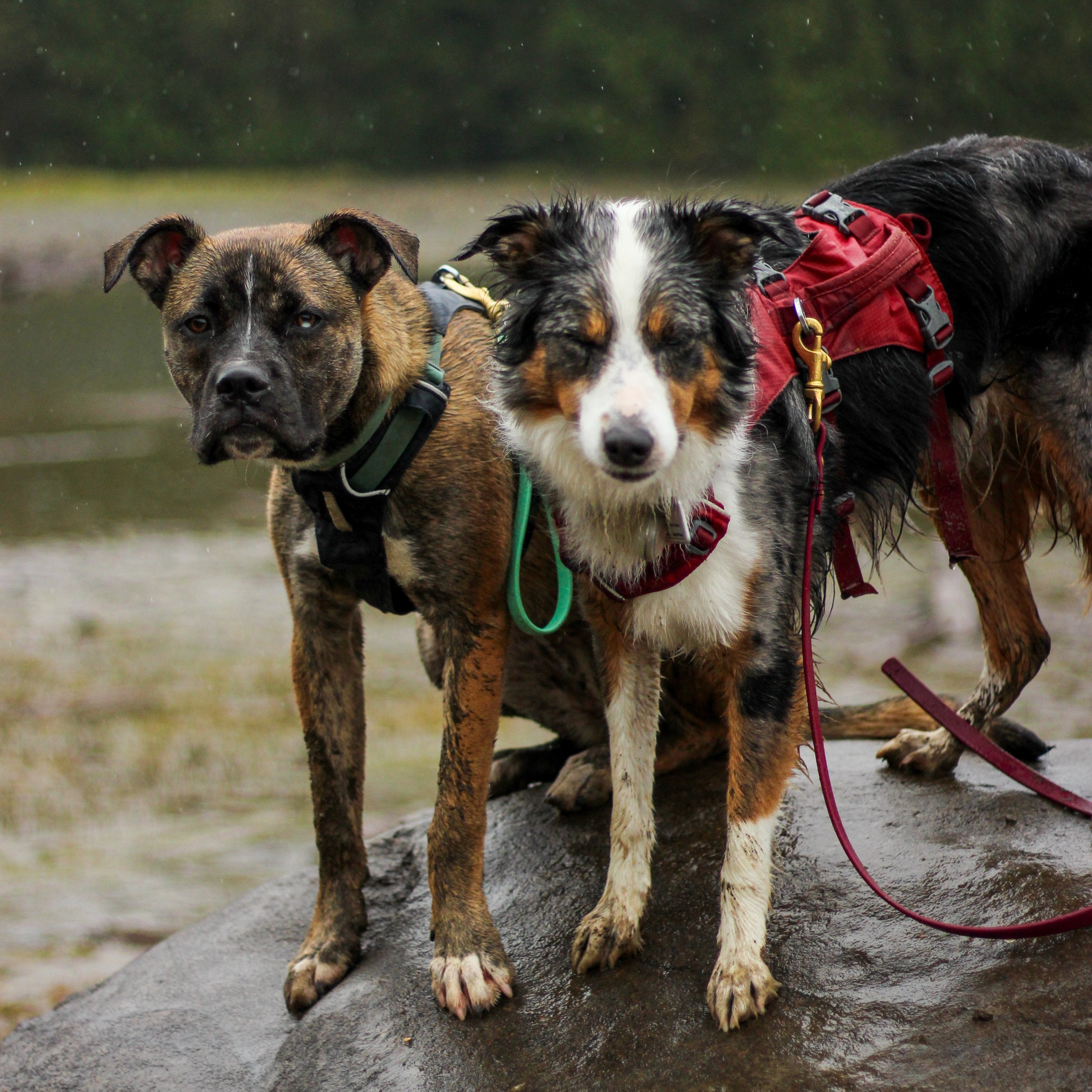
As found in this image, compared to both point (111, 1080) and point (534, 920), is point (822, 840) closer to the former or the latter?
point (534, 920)

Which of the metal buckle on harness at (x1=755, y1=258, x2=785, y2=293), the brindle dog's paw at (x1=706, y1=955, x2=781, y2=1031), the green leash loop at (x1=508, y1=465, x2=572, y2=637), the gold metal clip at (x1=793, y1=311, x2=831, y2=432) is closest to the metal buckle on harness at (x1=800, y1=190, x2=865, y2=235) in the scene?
the metal buckle on harness at (x1=755, y1=258, x2=785, y2=293)

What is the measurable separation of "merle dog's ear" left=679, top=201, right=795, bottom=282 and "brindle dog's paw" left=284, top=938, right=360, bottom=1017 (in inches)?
90.0

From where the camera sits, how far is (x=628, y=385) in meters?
2.80

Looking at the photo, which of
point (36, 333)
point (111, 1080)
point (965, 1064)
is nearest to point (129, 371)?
point (36, 333)

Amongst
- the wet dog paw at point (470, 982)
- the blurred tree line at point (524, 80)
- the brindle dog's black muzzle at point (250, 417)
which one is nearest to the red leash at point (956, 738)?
the wet dog paw at point (470, 982)

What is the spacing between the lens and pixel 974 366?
3705 millimetres

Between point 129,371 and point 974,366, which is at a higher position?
point 974,366

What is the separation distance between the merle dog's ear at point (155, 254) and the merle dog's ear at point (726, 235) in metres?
1.44

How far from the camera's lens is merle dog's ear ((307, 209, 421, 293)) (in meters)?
3.51

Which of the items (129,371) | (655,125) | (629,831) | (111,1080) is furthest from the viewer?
(655,125)

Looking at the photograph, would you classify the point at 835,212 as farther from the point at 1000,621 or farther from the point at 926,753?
the point at 926,753

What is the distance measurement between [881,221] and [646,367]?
1163mm

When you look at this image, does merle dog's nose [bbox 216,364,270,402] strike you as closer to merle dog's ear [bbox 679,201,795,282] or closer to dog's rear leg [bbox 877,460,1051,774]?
merle dog's ear [bbox 679,201,795,282]

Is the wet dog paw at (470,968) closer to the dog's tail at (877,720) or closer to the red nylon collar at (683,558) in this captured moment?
the red nylon collar at (683,558)
